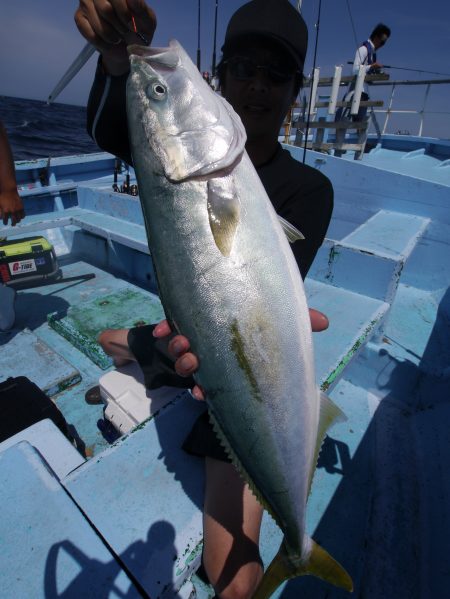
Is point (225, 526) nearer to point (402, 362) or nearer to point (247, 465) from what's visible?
point (247, 465)

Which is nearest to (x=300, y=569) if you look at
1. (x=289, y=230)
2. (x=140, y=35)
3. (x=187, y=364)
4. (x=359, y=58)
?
(x=187, y=364)

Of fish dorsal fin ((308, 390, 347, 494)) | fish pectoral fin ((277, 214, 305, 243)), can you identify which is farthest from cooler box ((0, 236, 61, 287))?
fish dorsal fin ((308, 390, 347, 494))

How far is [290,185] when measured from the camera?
6.57 feet

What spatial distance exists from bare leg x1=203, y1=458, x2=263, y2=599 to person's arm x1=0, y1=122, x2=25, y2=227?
318 cm

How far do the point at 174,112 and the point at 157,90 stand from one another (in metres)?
0.11

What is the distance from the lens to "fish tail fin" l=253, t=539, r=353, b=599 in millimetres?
1366

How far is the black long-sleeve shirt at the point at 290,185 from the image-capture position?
5.94 feet

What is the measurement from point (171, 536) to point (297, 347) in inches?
40.1

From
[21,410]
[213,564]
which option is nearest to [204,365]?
[213,564]

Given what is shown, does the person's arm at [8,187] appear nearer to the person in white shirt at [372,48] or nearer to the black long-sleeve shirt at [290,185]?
the black long-sleeve shirt at [290,185]

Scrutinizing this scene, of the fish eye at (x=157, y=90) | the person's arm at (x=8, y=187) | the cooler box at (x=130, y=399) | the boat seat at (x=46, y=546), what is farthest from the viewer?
the person's arm at (x=8, y=187)

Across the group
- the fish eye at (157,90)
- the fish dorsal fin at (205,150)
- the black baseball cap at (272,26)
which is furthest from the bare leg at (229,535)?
the black baseball cap at (272,26)

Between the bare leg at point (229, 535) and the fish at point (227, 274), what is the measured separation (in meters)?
0.36

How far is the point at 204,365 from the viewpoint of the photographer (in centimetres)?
127
